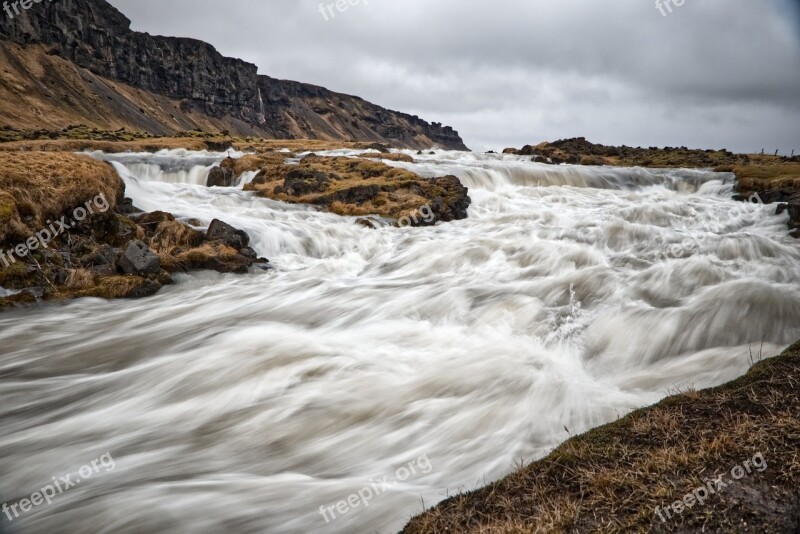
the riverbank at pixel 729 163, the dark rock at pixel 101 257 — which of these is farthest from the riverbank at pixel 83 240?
the riverbank at pixel 729 163

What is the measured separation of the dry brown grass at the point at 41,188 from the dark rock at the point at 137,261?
6.24 feet

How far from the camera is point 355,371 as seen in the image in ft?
21.7

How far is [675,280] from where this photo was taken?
31.8ft

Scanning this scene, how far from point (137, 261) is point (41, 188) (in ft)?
9.82

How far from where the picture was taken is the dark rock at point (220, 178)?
26.9 m

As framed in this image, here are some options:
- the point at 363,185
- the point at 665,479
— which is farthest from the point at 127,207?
the point at 665,479

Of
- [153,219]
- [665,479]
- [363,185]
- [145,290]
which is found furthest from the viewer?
[363,185]

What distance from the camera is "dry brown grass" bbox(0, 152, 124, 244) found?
966cm

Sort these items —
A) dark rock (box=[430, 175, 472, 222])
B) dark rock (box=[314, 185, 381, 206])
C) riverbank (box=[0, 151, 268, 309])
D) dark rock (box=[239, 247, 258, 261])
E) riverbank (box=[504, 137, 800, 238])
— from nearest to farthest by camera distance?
riverbank (box=[0, 151, 268, 309]) < dark rock (box=[239, 247, 258, 261]) < dark rock (box=[430, 175, 472, 222]) < dark rock (box=[314, 185, 381, 206]) < riverbank (box=[504, 137, 800, 238])

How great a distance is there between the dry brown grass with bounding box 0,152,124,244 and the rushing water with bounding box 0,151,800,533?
2.40m

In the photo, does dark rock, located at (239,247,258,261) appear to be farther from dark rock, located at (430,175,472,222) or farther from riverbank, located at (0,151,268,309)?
dark rock, located at (430,175,472,222)

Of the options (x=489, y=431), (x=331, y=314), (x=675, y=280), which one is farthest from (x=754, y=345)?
(x=331, y=314)

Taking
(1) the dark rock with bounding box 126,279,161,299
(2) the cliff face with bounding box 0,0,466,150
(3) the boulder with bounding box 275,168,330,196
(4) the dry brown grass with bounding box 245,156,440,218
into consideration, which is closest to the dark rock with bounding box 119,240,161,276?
(1) the dark rock with bounding box 126,279,161,299

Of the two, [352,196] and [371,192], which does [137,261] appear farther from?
[371,192]
